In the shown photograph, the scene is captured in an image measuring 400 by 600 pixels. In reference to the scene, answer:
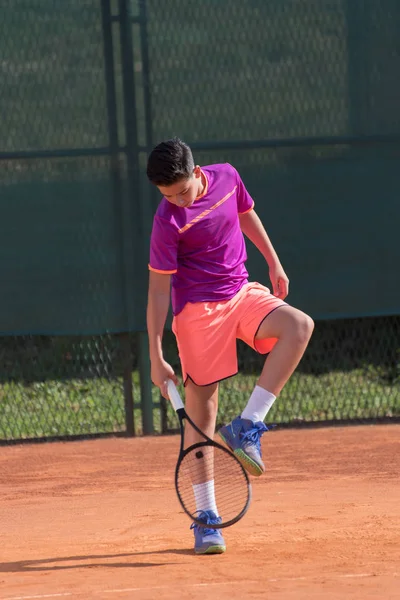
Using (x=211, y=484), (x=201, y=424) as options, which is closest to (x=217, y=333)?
(x=201, y=424)

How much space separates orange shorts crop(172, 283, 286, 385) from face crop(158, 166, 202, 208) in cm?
40

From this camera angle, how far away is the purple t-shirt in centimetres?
420

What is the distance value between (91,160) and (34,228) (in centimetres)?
55

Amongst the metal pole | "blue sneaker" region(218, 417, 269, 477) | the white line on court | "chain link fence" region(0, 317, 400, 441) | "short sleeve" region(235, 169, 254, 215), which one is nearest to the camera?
the white line on court

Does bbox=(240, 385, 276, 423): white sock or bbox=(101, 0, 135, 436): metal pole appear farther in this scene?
bbox=(101, 0, 135, 436): metal pole

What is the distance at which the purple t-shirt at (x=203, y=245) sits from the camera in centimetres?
420

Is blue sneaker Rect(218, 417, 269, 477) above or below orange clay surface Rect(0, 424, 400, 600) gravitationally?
above

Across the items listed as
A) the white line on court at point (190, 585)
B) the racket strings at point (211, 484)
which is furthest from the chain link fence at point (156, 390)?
the white line on court at point (190, 585)

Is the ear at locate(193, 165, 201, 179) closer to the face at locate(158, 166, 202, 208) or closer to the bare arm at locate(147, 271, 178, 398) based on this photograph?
the face at locate(158, 166, 202, 208)

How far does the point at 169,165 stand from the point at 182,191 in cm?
12

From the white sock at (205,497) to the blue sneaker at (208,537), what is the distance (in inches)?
0.9

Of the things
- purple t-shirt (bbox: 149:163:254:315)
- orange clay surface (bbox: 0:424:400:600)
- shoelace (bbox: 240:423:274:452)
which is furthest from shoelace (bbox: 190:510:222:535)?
purple t-shirt (bbox: 149:163:254:315)

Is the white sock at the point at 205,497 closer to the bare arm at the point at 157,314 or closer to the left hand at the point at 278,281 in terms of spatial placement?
the bare arm at the point at 157,314

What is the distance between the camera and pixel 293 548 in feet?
14.2
